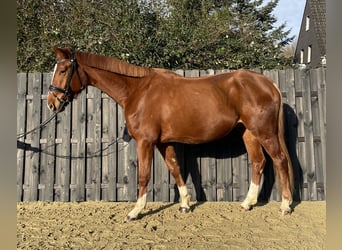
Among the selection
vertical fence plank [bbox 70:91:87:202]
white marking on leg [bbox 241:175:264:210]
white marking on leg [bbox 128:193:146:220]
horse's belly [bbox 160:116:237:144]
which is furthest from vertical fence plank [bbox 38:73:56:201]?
white marking on leg [bbox 241:175:264:210]

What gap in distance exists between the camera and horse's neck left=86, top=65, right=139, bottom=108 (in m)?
4.18

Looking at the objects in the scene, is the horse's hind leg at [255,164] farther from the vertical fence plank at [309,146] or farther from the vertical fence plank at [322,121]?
the vertical fence plank at [322,121]

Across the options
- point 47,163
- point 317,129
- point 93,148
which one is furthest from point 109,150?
point 317,129

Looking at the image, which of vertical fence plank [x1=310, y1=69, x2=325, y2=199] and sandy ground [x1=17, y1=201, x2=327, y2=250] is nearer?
sandy ground [x1=17, y1=201, x2=327, y2=250]

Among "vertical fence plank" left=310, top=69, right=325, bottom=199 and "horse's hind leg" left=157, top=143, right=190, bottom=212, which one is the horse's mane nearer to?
"horse's hind leg" left=157, top=143, right=190, bottom=212

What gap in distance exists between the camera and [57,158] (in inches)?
192

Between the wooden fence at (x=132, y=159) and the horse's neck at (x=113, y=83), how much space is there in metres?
0.78

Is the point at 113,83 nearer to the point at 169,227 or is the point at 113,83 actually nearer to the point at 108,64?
the point at 108,64

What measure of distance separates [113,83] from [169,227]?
6.25ft

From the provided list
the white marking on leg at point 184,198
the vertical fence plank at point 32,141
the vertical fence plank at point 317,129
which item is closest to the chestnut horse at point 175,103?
the white marking on leg at point 184,198

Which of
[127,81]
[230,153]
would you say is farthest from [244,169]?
[127,81]

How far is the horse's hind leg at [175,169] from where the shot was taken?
4383 millimetres

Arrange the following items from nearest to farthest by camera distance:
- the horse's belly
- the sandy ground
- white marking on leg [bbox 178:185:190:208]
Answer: the sandy ground
the horse's belly
white marking on leg [bbox 178:185:190:208]
